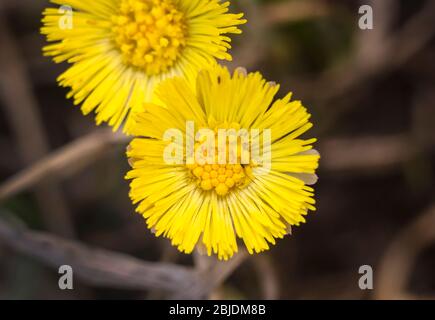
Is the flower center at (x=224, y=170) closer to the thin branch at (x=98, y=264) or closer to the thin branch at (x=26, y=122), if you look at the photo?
the thin branch at (x=98, y=264)

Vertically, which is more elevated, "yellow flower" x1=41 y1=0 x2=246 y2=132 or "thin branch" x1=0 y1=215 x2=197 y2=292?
"yellow flower" x1=41 y1=0 x2=246 y2=132

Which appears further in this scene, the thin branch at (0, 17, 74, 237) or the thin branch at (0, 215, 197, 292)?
the thin branch at (0, 17, 74, 237)

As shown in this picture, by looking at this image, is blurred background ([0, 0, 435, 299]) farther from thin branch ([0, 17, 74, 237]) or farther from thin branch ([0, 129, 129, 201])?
thin branch ([0, 129, 129, 201])

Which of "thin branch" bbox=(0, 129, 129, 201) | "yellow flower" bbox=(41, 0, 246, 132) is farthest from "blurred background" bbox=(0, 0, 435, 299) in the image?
"yellow flower" bbox=(41, 0, 246, 132)

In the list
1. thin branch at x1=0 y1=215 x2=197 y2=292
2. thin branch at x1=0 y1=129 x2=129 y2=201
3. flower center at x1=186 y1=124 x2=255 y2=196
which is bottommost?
thin branch at x1=0 y1=215 x2=197 y2=292

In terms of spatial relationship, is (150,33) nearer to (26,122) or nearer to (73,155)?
(73,155)

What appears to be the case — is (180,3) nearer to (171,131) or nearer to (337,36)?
(171,131)

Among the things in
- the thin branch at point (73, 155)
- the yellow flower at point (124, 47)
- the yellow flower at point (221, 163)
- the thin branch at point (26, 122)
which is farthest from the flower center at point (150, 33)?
the thin branch at point (26, 122)

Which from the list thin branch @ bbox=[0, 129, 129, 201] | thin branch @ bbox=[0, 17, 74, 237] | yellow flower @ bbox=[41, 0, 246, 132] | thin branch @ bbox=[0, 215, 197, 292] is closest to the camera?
yellow flower @ bbox=[41, 0, 246, 132]
